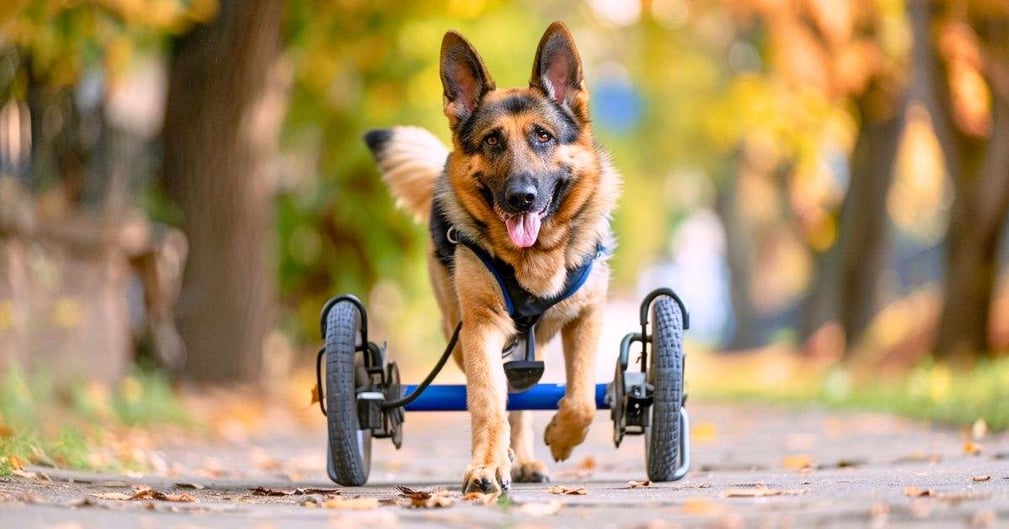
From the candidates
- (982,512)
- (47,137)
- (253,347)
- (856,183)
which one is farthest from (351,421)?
(856,183)

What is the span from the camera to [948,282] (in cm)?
1519

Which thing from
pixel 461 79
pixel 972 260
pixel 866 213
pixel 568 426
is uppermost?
pixel 866 213

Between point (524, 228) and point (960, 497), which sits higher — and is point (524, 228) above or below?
above

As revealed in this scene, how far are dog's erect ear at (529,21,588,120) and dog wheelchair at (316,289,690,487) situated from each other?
991mm

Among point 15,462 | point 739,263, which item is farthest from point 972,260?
point 739,263

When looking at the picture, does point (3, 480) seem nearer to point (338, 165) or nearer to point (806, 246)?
point (338, 165)

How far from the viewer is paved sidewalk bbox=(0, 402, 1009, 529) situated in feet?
14.5

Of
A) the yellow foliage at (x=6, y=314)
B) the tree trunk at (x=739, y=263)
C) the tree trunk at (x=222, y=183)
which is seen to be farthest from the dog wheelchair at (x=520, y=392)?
the tree trunk at (x=739, y=263)

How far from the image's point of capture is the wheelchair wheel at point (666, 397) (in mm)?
5820

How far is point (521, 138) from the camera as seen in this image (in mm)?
6113

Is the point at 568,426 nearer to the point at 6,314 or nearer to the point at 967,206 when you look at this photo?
the point at 6,314

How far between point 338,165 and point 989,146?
798 centimetres

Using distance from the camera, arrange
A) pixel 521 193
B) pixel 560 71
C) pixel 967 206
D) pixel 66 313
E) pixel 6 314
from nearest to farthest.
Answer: pixel 521 193 < pixel 560 71 < pixel 6 314 < pixel 66 313 < pixel 967 206

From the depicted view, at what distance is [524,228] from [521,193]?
21 cm
